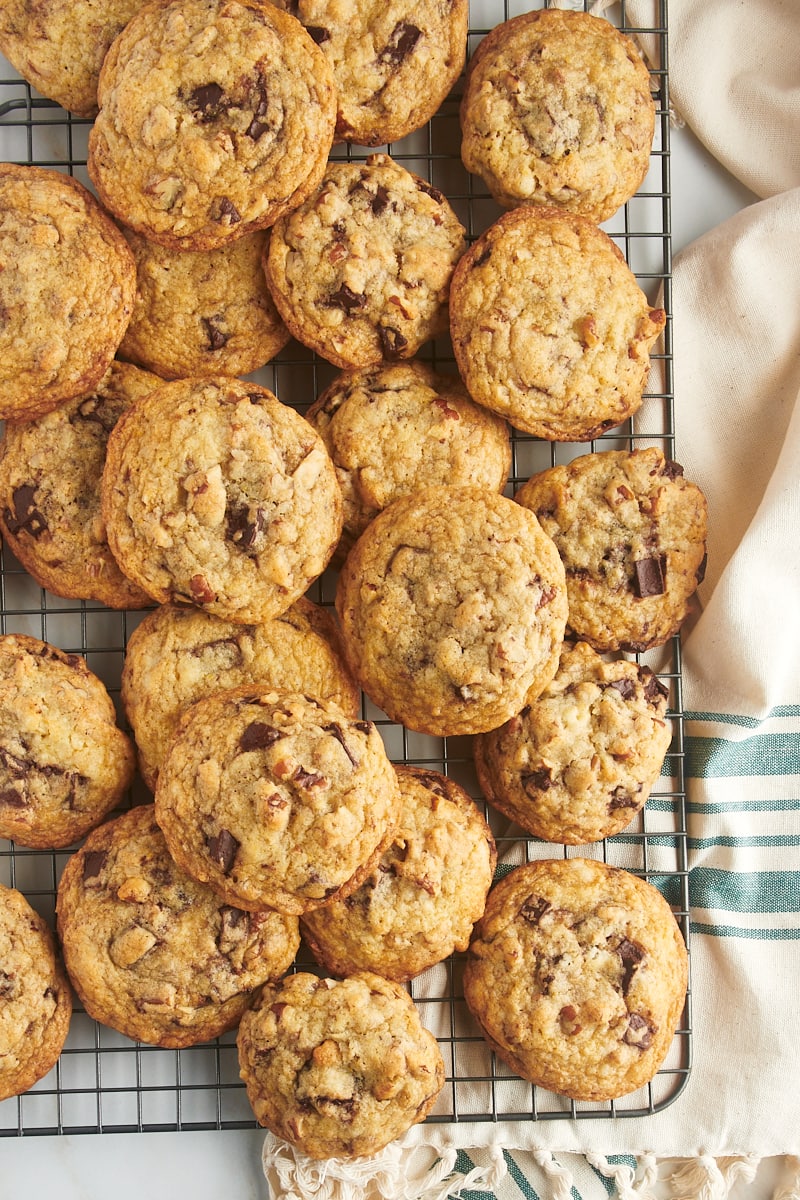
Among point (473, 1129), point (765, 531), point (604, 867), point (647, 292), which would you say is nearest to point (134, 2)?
point (647, 292)

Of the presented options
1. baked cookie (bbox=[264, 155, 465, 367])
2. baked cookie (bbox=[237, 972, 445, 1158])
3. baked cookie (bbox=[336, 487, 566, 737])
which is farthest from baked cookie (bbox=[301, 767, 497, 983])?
baked cookie (bbox=[264, 155, 465, 367])

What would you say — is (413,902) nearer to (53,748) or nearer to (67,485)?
(53,748)

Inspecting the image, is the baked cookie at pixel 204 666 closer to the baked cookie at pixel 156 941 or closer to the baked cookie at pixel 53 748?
the baked cookie at pixel 53 748

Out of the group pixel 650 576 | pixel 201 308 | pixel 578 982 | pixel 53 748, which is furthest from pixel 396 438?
pixel 578 982

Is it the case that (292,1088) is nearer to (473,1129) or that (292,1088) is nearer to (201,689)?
(473,1129)

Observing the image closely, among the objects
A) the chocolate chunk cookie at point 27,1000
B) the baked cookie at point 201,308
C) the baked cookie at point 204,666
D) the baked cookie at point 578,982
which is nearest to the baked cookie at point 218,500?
the baked cookie at point 204,666
